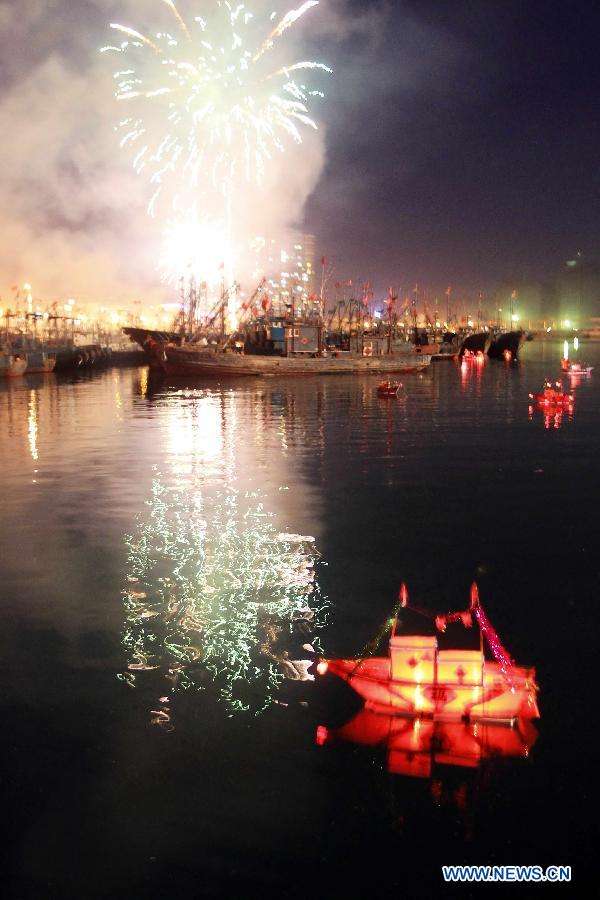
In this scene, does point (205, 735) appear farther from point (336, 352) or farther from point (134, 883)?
point (336, 352)

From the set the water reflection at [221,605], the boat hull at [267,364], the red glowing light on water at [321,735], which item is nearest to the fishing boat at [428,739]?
the red glowing light on water at [321,735]

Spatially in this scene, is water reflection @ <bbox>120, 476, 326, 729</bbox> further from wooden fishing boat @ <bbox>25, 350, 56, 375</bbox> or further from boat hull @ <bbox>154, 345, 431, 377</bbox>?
wooden fishing boat @ <bbox>25, 350, 56, 375</bbox>

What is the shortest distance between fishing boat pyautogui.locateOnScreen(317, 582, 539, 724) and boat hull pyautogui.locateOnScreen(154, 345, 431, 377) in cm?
6158

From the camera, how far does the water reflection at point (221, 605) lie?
8.47 metres

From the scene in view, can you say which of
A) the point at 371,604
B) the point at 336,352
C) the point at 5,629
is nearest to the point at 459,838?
the point at 371,604

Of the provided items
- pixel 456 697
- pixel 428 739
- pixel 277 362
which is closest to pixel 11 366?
pixel 277 362

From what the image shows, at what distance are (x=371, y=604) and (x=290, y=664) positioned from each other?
225 cm

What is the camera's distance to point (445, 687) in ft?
25.3

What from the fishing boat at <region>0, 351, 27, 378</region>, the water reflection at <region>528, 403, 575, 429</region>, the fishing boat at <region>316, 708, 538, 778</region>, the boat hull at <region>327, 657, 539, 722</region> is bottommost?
the fishing boat at <region>316, 708, 538, 778</region>

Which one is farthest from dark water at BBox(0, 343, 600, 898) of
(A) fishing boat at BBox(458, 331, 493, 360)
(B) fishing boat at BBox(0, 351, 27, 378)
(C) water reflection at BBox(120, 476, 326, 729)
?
(A) fishing boat at BBox(458, 331, 493, 360)

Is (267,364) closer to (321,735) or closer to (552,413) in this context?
(552,413)

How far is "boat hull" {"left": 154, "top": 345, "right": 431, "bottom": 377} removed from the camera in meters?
69.1

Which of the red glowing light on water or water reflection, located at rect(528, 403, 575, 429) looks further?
water reflection, located at rect(528, 403, 575, 429)

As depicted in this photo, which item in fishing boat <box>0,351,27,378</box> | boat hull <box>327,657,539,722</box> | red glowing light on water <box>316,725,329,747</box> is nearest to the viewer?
red glowing light on water <box>316,725,329,747</box>
